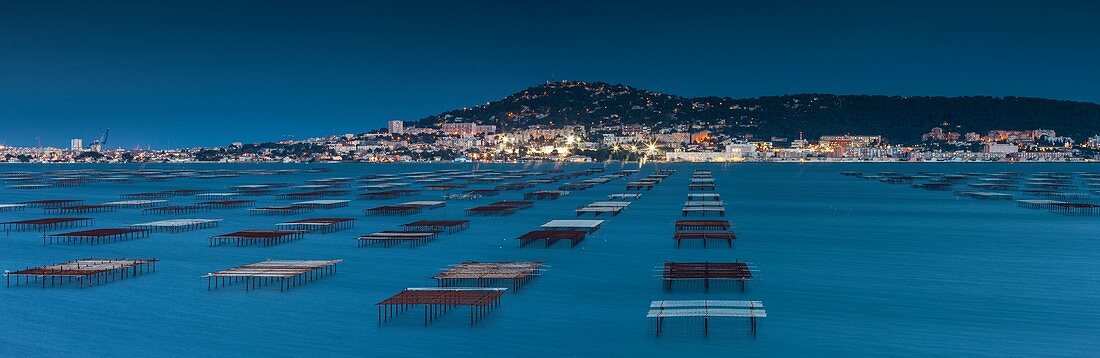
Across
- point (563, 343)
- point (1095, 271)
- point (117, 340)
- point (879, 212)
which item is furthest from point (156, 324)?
point (879, 212)

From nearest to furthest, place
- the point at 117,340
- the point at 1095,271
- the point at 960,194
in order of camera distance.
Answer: the point at 117,340
the point at 1095,271
the point at 960,194

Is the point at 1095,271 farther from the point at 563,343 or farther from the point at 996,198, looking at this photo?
the point at 996,198

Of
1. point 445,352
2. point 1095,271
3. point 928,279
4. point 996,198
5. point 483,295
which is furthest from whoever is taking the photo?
point 996,198

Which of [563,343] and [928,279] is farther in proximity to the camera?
[928,279]

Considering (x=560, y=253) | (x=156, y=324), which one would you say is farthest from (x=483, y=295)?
(x=560, y=253)

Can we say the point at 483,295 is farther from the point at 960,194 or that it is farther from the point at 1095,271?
the point at 960,194

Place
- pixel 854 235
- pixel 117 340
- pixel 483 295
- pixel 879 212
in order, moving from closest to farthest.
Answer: pixel 117 340, pixel 483 295, pixel 854 235, pixel 879 212
